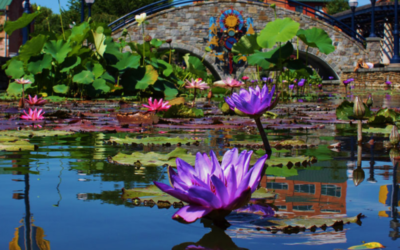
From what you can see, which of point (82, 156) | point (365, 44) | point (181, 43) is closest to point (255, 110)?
point (82, 156)

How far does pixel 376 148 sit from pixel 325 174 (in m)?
0.69

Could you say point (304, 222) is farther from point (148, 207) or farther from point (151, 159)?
point (151, 159)

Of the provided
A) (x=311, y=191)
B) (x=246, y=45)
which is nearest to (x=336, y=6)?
(x=246, y=45)

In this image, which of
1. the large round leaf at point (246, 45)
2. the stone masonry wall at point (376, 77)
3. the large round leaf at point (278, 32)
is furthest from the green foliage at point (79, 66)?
the stone masonry wall at point (376, 77)

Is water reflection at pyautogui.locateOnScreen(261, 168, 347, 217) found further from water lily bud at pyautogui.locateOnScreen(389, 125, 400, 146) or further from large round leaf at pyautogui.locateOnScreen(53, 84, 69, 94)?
large round leaf at pyautogui.locateOnScreen(53, 84, 69, 94)

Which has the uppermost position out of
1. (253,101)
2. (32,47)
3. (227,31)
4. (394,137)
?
(227,31)

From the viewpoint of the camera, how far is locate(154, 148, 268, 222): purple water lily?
69cm

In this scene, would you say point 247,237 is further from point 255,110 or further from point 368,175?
point 255,110

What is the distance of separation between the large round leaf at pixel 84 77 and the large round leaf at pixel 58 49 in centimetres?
26

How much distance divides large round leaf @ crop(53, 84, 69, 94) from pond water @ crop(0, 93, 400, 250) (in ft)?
13.6

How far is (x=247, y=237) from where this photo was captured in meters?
0.69

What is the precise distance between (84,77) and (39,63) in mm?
535

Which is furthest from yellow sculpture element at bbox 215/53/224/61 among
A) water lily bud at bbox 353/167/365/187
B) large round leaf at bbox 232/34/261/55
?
water lily bud at bbox 353/167/365/187

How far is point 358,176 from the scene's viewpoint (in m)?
1.19
